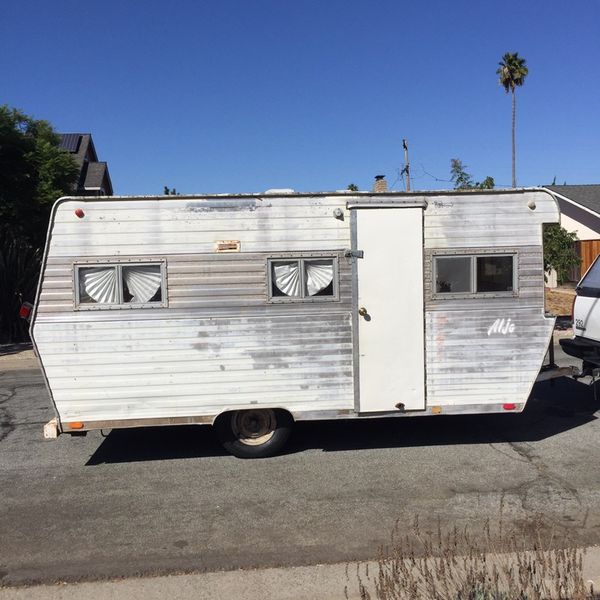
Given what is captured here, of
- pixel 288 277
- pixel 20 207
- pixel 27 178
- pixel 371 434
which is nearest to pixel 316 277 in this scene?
pixel 288 277

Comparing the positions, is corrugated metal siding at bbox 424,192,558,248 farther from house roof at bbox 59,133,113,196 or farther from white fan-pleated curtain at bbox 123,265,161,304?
house roof at bbox 59,133,113,196

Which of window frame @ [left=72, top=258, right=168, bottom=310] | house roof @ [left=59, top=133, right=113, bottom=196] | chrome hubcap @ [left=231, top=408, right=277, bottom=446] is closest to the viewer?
window frame @ [left=72, top=258, right=168, bottom=310]

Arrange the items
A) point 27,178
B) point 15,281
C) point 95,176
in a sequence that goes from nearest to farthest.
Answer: point 15,281, point 27,178, point 95,176

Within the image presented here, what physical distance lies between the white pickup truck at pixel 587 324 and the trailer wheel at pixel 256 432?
3932 millimetres

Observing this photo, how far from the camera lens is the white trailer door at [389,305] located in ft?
19.2

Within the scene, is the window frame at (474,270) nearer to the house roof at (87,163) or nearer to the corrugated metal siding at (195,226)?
the corrugated metal siding at (195,226)

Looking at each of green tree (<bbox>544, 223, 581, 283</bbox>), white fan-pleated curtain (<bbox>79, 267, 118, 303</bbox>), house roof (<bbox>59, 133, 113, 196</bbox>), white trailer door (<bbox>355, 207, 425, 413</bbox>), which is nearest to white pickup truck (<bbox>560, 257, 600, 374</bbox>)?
white trailer door (<bbox>355, 207, 425, 413</bbox>)

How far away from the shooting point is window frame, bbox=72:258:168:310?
18.5 ft

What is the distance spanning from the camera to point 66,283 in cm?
565

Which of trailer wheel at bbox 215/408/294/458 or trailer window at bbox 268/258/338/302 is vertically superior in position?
trailer window at bbox 268/258/338/302

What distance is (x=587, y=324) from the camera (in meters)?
7.62

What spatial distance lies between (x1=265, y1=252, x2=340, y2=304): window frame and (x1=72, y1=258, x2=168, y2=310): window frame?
103 cm

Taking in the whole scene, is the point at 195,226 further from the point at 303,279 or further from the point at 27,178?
the point at 27,178

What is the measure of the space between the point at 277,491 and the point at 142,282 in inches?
94.1
